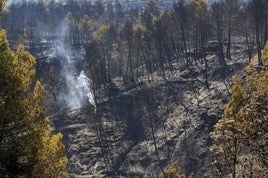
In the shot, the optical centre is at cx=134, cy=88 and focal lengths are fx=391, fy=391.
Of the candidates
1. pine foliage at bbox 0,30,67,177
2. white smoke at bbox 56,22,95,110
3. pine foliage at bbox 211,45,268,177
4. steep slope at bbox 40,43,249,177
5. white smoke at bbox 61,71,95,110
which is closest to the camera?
pine foliage at bbox 211,45,268,177

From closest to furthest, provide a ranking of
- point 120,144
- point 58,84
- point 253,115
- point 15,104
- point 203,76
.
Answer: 1. point 253,115
2. point 15,104
3. point 120,144
4. point 203,76
5. point 58,84

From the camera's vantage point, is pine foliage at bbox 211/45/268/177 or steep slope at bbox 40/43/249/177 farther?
steep slope at bbox 40/43/249/177

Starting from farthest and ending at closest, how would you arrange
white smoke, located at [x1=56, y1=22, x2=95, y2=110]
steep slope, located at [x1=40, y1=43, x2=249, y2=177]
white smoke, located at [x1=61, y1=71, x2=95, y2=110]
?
white smoke, located at [x1=56, y1=22, x2=95, y2=110] < white smoke, located at [x1=61, y1=71, x2=95, y2=110] < steep slope, located at [x1=40, y1=43, x2=249, y2=177]

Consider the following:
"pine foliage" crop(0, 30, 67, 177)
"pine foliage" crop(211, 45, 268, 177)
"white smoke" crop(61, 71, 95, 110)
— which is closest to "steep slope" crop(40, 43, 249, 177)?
"white smoke" crop(61, 71, 95, 110)

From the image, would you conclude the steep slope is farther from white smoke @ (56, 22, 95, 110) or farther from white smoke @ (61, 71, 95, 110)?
white smoke @ (56, 22, 95, 110)

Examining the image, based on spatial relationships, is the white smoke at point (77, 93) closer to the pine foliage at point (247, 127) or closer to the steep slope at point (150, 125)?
the steep slope at point (150, 125)

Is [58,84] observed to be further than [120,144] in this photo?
Yes

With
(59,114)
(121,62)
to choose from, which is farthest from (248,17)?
(59,114)

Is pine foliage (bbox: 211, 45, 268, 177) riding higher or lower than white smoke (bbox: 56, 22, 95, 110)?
higher

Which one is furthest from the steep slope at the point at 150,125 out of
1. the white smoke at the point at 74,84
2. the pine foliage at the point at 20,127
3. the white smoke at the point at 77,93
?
the pine foliage at the point at 20,127

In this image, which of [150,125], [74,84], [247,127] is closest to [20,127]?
[247,127]

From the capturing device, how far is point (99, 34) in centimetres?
7862

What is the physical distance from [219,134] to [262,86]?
1655mm

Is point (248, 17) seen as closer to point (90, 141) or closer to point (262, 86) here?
point (90, 141)
